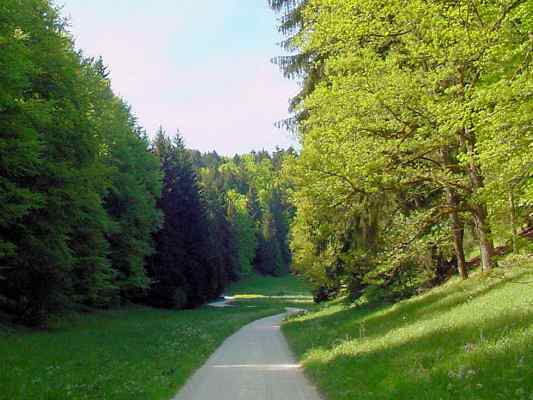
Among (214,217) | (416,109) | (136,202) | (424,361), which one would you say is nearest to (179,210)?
(136,202)

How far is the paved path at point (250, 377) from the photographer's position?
422 inches

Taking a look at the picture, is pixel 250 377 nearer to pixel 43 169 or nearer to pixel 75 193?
pixel 75 193

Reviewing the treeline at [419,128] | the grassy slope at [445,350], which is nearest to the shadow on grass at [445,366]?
the grassy slope at [445,350]

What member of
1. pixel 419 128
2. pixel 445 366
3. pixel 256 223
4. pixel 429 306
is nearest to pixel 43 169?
pixel 419 128

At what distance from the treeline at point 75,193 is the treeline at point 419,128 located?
9321mm

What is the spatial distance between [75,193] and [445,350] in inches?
649

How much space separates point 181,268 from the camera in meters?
49.6

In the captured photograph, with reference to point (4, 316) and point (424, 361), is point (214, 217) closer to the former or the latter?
point (4, 316)

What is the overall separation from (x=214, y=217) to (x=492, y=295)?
65515 millimetres

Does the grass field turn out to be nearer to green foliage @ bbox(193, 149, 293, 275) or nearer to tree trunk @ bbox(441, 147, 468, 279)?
tree trunk @ bbox(441, 147, 468, 279)

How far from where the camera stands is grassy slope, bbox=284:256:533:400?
7895mm

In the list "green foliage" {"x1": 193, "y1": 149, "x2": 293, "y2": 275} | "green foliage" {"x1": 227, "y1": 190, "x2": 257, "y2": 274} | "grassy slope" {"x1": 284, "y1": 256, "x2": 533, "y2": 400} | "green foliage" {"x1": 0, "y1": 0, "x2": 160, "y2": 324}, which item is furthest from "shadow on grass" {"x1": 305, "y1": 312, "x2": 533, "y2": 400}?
"green foliage" {"x1": 227, "y1": 190, "x2": 257, "y2": 274}

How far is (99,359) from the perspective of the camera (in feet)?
50.5

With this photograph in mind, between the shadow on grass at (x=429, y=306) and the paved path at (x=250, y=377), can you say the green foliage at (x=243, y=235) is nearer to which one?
the shadow on grass at (x=429, y=306)
